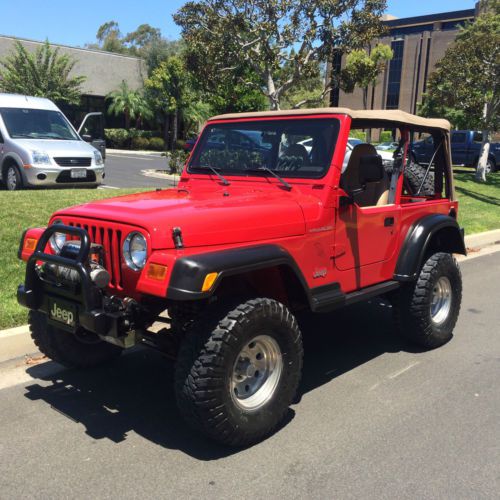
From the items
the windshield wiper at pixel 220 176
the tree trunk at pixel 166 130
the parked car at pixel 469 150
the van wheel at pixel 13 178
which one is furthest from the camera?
the tree trunk at pixel 166 130

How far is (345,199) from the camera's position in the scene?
3.78 m

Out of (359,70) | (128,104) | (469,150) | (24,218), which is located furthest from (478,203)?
(128,104)

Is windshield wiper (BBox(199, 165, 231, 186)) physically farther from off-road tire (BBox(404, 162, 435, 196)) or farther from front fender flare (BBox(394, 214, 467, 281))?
off-road tire (BBox(404, 162, 435, 196))

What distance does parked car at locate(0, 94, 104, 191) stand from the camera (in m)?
9.58

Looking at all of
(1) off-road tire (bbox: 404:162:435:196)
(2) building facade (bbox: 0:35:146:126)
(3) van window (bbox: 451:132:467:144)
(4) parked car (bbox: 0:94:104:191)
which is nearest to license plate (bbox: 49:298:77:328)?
(1) off-road tire (bbox: 404:162:435:196)

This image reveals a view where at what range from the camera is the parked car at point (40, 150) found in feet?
31.4

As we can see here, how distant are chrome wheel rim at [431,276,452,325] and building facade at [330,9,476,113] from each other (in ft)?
173

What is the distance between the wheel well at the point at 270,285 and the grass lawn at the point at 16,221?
2262 mm

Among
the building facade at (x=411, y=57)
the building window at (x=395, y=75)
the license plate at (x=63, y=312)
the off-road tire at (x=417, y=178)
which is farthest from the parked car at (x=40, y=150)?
the building window at (x=395, y=75)

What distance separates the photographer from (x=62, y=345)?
3820mm

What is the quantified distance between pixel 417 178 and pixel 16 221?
15.8 feet

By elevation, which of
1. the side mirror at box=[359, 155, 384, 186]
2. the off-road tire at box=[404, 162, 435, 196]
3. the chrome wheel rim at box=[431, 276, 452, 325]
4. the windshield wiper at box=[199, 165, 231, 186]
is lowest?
the chrome wheel rim at box=[431, 276, 452, 325]

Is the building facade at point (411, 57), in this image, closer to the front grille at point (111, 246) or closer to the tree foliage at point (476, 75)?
the tree foliage at point (476, 75)

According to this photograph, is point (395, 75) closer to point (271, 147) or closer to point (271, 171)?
point (271, 147)
